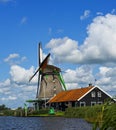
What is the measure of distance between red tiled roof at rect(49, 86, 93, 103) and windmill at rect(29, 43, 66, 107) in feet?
8.03

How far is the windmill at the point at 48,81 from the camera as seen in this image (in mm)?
64000

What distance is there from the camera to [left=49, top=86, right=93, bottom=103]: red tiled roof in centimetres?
5490

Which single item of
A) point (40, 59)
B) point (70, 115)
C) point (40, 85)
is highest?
point (40, 59)

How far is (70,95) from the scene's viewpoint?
57156 millimetres

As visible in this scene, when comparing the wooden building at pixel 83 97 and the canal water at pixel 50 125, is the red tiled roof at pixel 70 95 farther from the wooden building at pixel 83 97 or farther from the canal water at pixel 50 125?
the canal water at pixel 50 125

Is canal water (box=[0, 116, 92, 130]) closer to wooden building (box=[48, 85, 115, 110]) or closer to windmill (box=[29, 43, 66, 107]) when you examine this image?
wooden building (box=[48, 85, 115, 110])

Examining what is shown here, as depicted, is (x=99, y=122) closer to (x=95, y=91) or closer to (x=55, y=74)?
(x=95, y=91)

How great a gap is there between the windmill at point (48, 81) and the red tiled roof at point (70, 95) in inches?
96.4

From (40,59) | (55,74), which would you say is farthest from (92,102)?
(40,59)

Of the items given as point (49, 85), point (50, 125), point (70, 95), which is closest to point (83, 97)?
point (70, 95)

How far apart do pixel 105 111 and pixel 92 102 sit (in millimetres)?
48238

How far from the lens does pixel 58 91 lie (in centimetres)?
6431

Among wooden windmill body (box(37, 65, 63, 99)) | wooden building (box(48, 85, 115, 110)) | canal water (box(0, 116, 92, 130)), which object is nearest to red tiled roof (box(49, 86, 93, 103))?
wooden building (box(48, 85, 115, 110))

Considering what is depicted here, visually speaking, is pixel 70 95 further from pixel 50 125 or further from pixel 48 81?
pixel 50 125
